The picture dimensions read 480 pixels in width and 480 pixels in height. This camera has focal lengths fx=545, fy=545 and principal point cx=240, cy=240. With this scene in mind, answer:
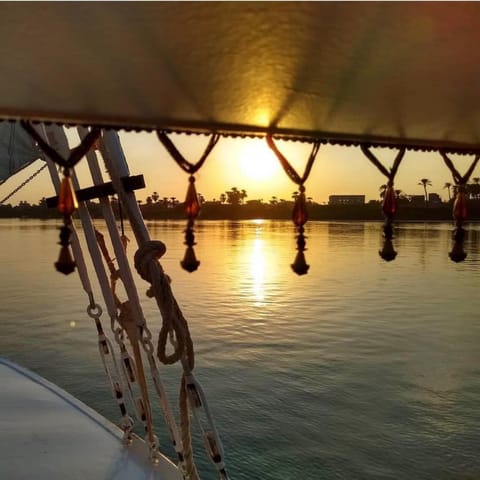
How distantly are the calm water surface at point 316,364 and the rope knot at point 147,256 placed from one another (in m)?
5.65

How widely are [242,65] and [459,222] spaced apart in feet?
6.73

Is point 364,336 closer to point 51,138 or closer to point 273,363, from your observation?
point 273,363

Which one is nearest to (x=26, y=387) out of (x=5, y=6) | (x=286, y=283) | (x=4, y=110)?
(x=4, y=110)

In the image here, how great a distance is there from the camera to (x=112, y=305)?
3.60m

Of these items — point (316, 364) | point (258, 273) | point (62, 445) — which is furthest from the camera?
point (258, 273)

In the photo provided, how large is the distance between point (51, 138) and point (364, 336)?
48.4 ft

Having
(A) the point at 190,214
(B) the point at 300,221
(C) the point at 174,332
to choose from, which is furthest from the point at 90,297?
(B) the point at 300,221

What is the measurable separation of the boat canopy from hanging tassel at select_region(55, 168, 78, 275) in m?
0.32

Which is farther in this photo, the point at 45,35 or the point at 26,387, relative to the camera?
the point at 26,387

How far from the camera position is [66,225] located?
2.24 metres

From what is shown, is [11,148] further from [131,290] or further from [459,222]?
Result: [459,222]

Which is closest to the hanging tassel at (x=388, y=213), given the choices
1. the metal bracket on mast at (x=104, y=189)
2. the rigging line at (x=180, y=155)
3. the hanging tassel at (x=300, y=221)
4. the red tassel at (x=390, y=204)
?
the red tassel at (x=390, y=204)

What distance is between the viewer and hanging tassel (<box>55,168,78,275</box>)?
222cm

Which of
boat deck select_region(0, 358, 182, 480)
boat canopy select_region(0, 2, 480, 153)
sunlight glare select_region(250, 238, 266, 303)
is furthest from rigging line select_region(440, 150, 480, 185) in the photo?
sunlight glare select_region(250, 238, 266, 303)
